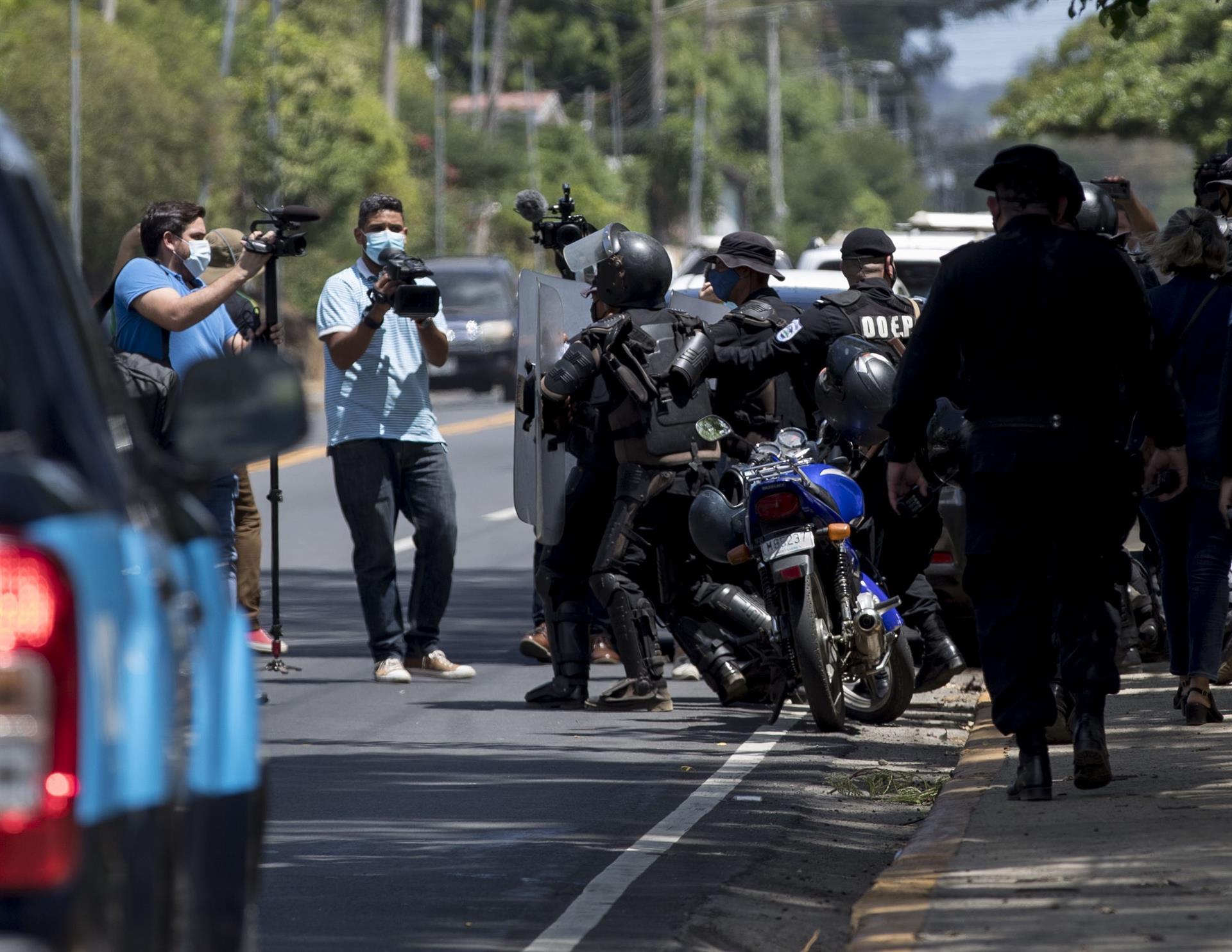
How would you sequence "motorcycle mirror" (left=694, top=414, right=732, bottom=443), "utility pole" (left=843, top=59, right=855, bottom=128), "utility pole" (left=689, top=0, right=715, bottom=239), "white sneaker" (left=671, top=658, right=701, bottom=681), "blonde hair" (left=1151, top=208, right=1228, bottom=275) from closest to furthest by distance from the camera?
"blonde hair" (left=1151, top=208, right=1228, bottom=275), "motorcycle mirror" (left=694, top=414, right=732, bottom=443), "white sneaker" (left=671, top=658, right=701, bottom=681), "utility pole" (left=689, top=0, right=715, bottom=239), "utility pole" (left=843, top=59, right=855, bottom=128)

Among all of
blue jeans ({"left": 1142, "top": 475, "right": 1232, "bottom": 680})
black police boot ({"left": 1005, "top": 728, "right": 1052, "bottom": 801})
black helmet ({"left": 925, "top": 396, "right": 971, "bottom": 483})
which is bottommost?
black police boot ({"left": 1005, "top": 728, "right": 1052, "bottom": 801})

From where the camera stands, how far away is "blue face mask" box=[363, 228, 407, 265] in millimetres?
11023

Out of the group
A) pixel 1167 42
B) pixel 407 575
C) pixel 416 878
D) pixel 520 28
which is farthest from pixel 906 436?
pixel 520 28

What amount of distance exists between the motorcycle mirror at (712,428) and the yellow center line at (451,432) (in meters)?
12.8

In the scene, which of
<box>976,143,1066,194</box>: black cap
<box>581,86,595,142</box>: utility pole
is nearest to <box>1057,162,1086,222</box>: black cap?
<box>976,143,1066,194</box>: black cap

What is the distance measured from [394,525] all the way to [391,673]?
66cm

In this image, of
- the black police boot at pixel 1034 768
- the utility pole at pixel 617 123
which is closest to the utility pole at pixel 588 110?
the utility pole at pixel 617 123

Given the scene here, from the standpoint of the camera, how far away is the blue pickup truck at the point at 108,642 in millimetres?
2816

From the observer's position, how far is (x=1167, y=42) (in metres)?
40.8

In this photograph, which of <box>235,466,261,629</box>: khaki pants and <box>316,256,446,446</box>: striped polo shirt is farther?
<box>235,466,261,629</box>: khaki pants

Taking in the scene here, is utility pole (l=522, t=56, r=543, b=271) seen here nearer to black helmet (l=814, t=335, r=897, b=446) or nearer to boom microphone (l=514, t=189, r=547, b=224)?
boom microphone (l=514, t=189, r=547, b=224)

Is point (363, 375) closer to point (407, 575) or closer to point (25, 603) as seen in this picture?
point (407, 575)

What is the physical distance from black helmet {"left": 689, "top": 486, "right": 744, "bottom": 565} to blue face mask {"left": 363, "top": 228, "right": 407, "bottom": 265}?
2.25 m

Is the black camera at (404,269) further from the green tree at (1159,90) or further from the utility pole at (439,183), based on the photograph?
the utility pole at (439,183)
